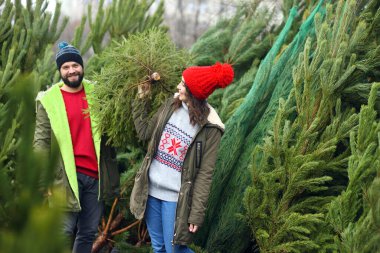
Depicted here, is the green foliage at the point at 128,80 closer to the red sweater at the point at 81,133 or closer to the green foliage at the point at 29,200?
the red sweater at the point at 81,133

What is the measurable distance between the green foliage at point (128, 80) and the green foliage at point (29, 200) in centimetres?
260

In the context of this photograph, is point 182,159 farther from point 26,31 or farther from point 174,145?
point 26,31

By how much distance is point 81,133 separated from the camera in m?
4.71

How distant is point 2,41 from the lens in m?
6.83

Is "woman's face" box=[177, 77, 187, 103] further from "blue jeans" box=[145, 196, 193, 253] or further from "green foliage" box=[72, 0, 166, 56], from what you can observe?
"green foliage" box=[72, 0, 166, 56]

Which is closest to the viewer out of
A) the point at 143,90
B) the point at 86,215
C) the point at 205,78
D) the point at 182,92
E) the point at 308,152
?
the point at 205,78

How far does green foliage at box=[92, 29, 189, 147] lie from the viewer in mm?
4453

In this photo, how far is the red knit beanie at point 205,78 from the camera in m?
4.09

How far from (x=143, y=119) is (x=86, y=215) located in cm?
98

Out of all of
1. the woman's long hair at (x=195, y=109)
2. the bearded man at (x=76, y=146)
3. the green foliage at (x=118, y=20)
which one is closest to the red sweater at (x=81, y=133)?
the bearded man at (x=76, y=146)

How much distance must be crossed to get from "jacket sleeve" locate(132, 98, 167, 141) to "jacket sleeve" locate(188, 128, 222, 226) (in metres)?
0.40

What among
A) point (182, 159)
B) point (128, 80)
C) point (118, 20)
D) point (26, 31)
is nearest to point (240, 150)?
point (182, 159)

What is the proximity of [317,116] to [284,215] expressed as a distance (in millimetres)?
743

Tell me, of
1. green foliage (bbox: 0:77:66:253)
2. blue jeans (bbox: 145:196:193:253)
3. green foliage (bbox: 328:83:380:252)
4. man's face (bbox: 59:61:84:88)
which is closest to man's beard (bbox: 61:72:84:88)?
man's face (bbox: 59:61:84:88)
